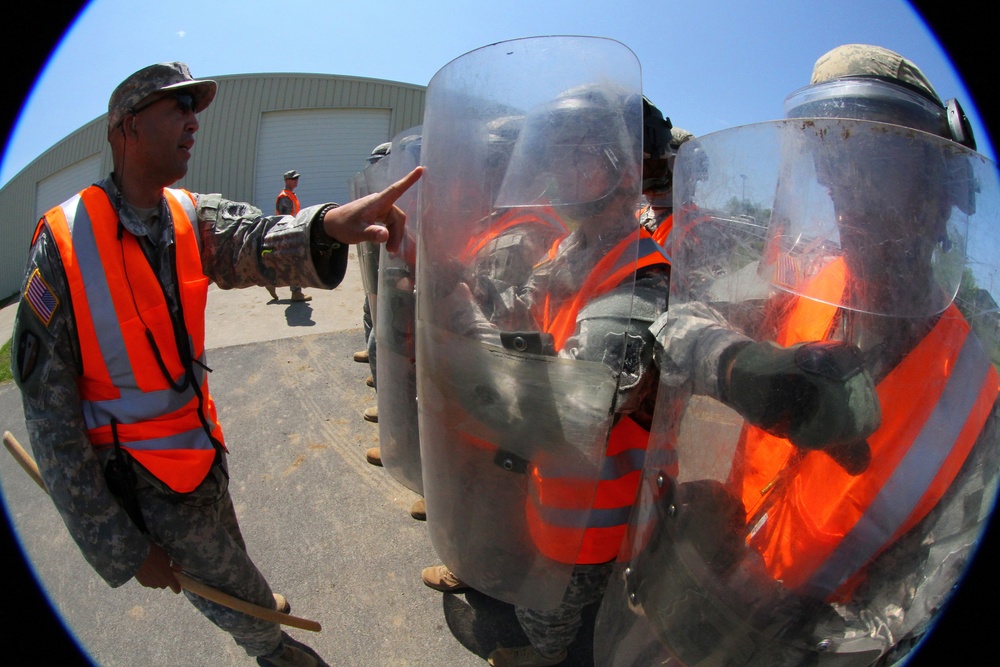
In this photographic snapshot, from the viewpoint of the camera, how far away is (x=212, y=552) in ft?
6.26

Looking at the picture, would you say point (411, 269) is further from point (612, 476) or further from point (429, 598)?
point (429, 598)

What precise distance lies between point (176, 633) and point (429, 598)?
3.82ft

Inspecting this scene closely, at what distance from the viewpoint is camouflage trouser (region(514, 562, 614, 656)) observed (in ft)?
6.06

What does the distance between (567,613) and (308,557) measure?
1.59 metres

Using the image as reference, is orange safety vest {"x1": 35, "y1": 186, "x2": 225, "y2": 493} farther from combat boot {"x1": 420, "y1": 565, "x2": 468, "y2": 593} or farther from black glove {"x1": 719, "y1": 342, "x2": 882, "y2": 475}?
black glove {"x1": 719, "y1": 342, "x2": 882, "y2": 475}

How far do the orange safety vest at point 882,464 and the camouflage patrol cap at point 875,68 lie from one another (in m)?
0.78

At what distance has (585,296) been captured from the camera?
138 cm

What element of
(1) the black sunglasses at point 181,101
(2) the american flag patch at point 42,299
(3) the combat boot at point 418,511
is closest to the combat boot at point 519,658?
(3) the combat boot at point 418,511

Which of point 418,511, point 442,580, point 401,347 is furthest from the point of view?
point 418,511

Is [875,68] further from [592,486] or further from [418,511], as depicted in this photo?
[418,511]

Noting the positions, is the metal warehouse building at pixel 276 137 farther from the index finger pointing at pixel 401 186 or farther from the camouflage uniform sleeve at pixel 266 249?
the index finger pointing at pixel 401 186

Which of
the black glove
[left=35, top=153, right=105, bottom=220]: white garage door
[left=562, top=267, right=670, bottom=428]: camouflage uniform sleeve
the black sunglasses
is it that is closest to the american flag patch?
the black sunglasses

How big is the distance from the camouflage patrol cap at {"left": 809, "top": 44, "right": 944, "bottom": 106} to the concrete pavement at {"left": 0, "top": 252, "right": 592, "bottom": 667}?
7.90ft

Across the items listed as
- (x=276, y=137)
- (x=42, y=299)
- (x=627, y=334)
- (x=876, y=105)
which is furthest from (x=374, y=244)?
(x=276, y=137)
